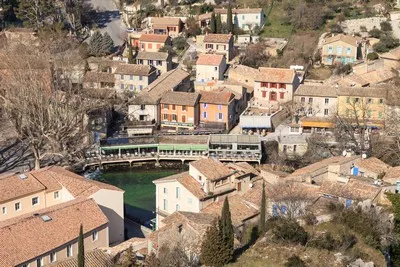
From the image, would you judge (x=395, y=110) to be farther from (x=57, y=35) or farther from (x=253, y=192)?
(x=57, y=35)

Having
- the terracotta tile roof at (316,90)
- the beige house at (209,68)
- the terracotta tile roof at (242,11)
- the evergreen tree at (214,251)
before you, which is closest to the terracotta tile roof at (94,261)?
the evergreen tree at (214,251)

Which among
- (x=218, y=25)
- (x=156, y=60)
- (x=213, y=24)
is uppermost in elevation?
(x=213, y=24)

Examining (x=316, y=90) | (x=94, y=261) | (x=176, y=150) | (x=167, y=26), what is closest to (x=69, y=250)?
(x=94, y=261)

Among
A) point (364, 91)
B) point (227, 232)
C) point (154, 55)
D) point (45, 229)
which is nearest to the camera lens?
point (227, 232)

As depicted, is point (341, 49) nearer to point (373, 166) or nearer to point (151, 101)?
point (151, 101)

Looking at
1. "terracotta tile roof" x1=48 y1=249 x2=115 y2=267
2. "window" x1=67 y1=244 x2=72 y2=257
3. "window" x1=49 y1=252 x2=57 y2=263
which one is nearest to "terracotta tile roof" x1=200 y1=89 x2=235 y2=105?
"window" x1=67 y1=244 x2=72 y2=257

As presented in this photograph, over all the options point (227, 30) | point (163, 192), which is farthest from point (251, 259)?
point (227, 30)

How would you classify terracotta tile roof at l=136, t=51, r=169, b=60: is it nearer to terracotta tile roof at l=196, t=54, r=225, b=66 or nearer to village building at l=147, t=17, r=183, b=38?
terracotta tile roof at l=196, t=54, r=225, b=66
